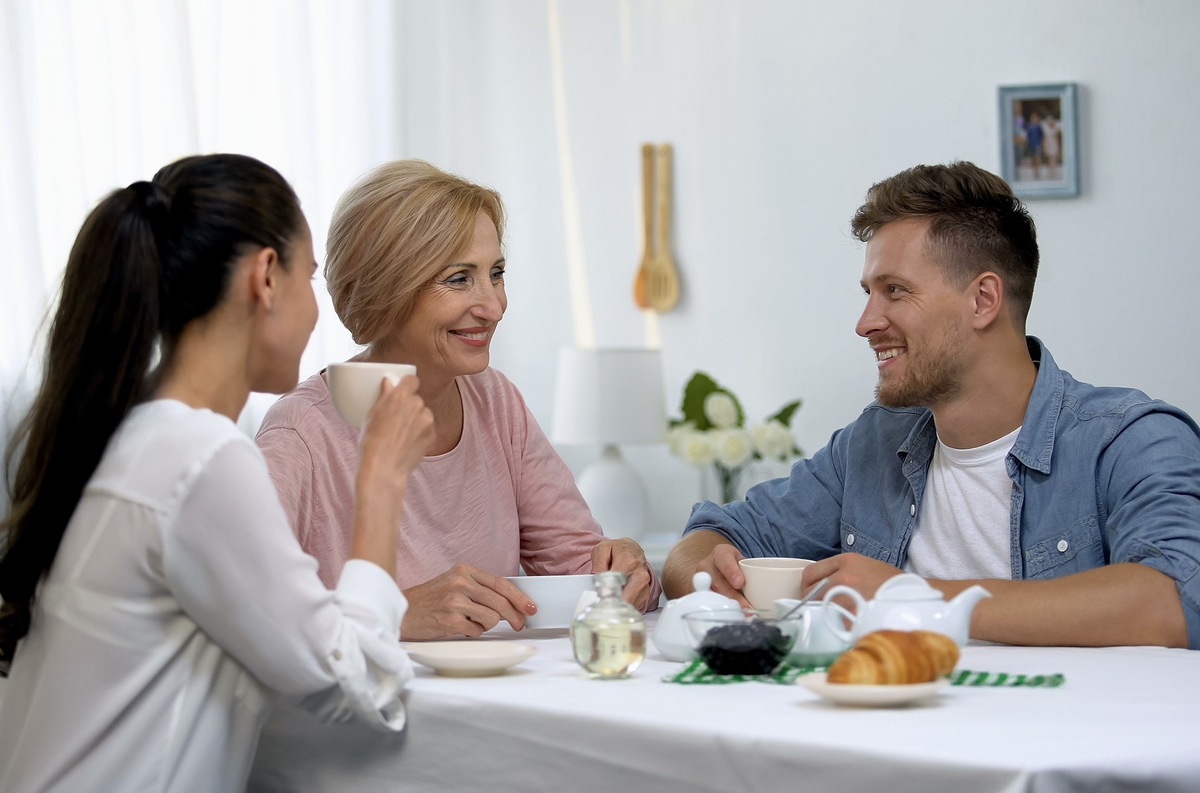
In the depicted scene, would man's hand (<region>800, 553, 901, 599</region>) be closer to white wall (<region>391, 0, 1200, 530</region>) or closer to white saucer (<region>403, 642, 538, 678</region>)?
white saucer (<region>403, 642, 538, 678</region>)

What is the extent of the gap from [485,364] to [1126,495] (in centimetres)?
99

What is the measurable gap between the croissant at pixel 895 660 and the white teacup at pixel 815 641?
16 cm

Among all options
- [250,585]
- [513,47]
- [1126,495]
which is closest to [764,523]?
[1126,495]

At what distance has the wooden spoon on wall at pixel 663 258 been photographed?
389cm

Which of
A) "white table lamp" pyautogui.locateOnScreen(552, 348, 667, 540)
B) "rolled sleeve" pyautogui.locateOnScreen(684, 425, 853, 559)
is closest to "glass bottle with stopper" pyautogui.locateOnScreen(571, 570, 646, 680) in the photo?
"rolled sleeve" pyautogui.locateOnScreen(684, 425, 853, 559)

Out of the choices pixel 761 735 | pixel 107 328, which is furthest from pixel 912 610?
pixel 107 328

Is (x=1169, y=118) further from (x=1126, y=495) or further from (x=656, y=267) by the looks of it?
(x=1126, y=495)

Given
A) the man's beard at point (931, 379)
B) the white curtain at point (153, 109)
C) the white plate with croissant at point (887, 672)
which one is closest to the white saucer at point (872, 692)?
the white plate with croissant at point (887, 672)

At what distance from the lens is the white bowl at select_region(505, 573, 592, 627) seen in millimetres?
1607

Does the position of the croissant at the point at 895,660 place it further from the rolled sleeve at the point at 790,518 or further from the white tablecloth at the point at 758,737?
the rolled sleeve at the point at 790,518

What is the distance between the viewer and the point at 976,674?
1.23m

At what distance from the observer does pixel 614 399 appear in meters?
3.51

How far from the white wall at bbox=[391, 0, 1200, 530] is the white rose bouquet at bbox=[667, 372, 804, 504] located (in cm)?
17

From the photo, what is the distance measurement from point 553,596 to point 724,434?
193 centimetres
